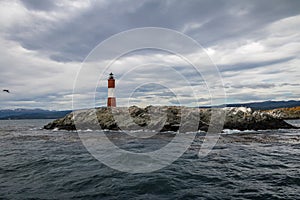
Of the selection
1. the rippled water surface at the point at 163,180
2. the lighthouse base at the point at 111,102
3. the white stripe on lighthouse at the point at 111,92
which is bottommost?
the rippled water surface at the point at 163,180

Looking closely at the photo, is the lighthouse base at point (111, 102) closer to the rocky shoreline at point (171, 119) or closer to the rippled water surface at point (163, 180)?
the rocky shoreline at point (171, 119)

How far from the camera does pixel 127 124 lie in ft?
130

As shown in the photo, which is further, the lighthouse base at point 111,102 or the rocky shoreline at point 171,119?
the lighthouse base at point 111,102

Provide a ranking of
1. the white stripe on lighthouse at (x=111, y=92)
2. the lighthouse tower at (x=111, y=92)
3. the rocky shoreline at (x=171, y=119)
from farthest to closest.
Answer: the white stripe on lighthouse at (x=111, y=92) < the lighthouse tower at (x=111, y=92) < the rocky shoreline at (x=171, y=119)

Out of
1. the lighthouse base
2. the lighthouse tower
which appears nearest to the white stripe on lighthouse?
the lighthouse tower

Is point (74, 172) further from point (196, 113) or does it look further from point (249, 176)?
point (196, 113)

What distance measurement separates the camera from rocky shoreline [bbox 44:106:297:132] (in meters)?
37.7

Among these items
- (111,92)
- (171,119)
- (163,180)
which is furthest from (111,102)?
(163,180)

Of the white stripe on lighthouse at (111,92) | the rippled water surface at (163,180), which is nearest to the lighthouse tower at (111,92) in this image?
the white stripe on lighthouse at (111,92)

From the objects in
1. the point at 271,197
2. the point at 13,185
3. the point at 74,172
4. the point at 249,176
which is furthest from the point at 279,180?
the point at 13,185

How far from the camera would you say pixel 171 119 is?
3816 centimetres

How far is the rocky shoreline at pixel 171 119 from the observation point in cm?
3772

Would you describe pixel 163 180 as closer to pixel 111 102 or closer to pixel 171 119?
pixel 171 119

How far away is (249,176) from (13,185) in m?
10.8
